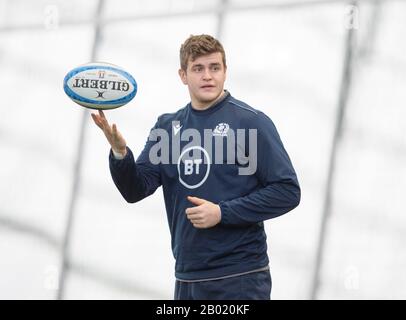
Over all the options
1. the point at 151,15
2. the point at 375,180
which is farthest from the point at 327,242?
the point at 151,15

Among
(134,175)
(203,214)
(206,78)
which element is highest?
(206,78)

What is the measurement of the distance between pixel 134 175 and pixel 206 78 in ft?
1.05

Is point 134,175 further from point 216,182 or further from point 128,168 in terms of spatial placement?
point 216,182

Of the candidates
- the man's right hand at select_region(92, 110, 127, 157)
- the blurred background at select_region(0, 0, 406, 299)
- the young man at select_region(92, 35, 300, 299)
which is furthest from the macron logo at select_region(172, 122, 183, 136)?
the blurred background at select_region(0, 0, 406, 299)

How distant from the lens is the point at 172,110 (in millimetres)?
3117

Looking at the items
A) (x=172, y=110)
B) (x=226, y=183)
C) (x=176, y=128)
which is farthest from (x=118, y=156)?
(x=172, y=110)

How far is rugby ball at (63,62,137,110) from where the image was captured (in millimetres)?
2021

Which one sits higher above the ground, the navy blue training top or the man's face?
the man's face

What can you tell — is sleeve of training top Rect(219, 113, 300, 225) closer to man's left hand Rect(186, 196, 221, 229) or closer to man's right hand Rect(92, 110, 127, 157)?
man's left hand Rect(186, 196, 221, 229)

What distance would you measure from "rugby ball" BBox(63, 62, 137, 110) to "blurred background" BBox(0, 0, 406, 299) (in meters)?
1.04

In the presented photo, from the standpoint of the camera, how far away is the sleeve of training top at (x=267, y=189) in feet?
5.83

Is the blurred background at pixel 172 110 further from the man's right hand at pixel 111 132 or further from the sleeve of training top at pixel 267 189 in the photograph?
the man's right hand at pixel 111 132

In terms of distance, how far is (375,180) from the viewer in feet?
9.25
